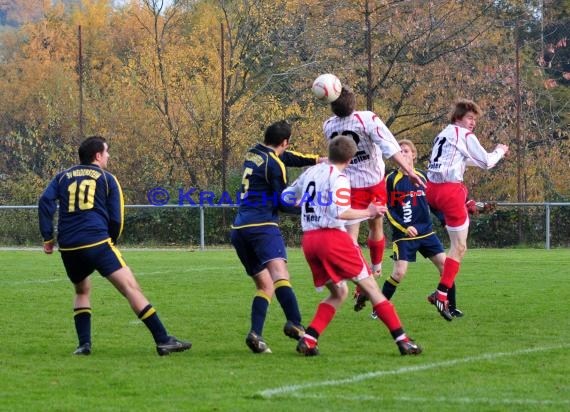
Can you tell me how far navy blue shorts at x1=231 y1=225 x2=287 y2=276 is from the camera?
8.94m

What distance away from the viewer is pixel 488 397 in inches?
261

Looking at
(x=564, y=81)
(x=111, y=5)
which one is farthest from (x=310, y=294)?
(x=111, y=5)

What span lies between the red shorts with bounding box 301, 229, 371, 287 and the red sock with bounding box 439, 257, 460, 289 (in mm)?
2403

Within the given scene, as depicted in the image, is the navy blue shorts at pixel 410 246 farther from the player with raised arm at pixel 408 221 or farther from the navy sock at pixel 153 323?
the navy sock at pixel 153 323

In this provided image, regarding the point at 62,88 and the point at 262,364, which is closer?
the point at 262,364

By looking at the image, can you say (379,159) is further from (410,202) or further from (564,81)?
(564,81)

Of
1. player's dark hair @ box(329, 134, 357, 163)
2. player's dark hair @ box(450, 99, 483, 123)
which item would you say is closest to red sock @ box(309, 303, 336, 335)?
player's dark hair @ box(329, 134, 357, 163)

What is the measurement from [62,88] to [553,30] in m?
17.2

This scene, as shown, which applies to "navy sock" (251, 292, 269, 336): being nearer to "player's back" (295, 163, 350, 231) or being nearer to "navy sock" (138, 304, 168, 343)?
"navy sock" (138, 304, 168, 343)

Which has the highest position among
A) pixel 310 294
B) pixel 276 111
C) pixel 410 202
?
pixel 276 111

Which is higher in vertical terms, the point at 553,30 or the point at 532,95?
the point at 553,30

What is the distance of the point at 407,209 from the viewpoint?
11.4m

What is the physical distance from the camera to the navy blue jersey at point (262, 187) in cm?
888

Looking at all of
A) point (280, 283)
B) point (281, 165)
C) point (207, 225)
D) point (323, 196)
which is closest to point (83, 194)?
point (281, 165)
